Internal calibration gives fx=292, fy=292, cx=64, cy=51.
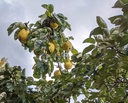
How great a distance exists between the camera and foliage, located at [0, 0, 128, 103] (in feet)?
5.08

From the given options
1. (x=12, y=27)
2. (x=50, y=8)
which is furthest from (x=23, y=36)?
(x=50, y=8)

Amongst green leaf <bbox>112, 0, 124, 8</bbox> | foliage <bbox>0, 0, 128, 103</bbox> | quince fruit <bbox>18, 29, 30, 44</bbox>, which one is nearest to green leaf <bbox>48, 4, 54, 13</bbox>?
foliage <bbox>0, 0, 128, 103</bbox>

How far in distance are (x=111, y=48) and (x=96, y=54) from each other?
0.15m

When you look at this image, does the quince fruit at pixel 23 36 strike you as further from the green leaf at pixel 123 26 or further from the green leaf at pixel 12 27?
the green leaf at pixel 123 26

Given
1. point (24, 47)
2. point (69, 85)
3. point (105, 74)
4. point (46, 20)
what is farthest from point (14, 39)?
point (105, 74)

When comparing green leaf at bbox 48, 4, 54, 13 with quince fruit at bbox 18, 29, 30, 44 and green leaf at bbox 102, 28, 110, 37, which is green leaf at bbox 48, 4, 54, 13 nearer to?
quince fruit at bbox 18, 29, 30, 44

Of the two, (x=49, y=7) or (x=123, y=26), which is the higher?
(x=49, y=7)

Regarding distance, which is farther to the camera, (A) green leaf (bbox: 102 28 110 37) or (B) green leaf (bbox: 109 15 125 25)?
(A) green leaf (bbox: 102 28 110 37)

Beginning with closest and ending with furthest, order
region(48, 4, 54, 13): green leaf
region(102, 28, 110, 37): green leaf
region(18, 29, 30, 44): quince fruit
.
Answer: region(102, 28, 110, 37): green leaf → region(18, 29, 30, 44): quince fruit → region(48, 4, 54, 13): green leaf

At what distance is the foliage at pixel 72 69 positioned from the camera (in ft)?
5.08

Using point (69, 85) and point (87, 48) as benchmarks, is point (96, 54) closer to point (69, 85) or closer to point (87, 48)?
point (87, 48)

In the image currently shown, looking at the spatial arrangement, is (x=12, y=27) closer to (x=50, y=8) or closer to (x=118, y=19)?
(x=50, y=8)

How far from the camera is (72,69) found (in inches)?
81.0

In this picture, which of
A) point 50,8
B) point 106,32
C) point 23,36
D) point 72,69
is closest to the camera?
point 106,32
